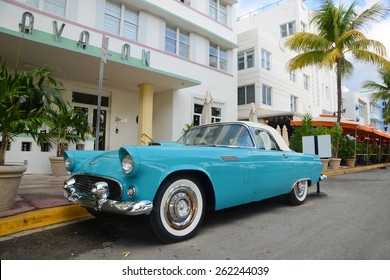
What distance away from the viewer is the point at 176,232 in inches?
115

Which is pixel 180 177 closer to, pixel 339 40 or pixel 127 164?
pixel 127 164

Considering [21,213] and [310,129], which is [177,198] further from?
[310,129]

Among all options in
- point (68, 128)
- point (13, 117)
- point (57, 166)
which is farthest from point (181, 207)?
point (68, 128)

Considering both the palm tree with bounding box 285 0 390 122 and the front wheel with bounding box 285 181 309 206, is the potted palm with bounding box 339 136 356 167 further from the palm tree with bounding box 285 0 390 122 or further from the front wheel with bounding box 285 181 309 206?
the front wheel with bounding box 285 181 309 206

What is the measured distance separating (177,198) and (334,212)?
3026 mm

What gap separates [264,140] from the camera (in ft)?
14.6

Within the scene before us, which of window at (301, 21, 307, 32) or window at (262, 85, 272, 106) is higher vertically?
window at (301, 21, 307, 32)

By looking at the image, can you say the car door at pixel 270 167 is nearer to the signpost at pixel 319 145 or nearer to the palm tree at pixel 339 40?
the signpost at pixel 319 145

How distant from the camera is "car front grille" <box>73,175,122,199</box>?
271 centimetres

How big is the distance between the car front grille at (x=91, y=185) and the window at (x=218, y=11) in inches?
550

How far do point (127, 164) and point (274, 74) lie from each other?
1920 centimetres

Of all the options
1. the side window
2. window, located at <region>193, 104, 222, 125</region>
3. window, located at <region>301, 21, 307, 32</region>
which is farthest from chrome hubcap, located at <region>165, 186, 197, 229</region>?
window, located at <region>301, 21, 307, 32</region>

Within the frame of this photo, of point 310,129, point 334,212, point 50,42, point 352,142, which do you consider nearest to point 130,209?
point 334,212

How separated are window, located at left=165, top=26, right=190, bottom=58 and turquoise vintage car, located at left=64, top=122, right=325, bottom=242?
30.2 feet
